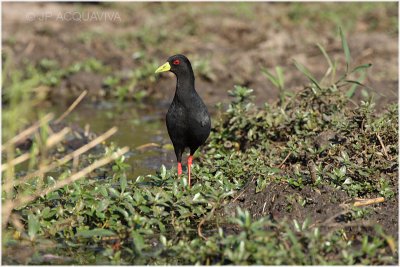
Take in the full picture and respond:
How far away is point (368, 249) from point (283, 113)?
9.85 feet

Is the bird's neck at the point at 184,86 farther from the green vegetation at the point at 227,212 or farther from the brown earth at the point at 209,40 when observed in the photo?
the brown earth at the point at 209,40

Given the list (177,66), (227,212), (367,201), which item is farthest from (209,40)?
(367,201)

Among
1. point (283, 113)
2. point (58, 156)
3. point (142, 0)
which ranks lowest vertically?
point (58, 156)

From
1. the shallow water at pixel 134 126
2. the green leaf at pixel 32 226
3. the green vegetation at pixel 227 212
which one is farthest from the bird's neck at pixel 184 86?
the green leaf at pixel 32 226

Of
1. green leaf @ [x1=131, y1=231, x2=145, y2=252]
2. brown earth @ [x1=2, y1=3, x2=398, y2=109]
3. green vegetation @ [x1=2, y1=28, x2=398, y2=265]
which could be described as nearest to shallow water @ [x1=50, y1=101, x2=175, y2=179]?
brown earth @ [x1=2, y1=3, x2=398, y2=109]

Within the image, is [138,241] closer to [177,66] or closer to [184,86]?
[184,86]

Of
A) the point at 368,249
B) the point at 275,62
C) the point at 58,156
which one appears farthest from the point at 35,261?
the point at 275,62

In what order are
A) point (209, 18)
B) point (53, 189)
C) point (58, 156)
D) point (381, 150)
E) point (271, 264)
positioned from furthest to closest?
point (209, 18), point (58, 156), point (381, 150), point (53, 189), point (271, 264)

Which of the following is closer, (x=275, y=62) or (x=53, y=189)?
(x=53, y=189)

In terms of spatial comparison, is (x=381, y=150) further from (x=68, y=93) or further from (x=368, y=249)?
(x=68, y=93)

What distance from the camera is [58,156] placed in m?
8.52

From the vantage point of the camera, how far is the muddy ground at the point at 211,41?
11.9 meters

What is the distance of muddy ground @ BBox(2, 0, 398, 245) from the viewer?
39.1ft

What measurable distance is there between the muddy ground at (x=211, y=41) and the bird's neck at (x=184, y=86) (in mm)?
3335
